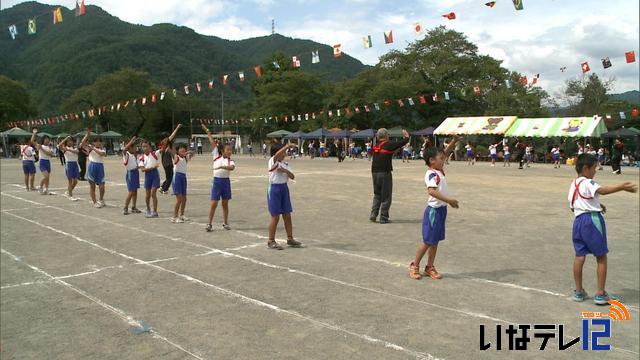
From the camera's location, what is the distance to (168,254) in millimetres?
7672

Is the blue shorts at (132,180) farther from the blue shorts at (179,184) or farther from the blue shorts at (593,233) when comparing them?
the blue shorts at (593,233)

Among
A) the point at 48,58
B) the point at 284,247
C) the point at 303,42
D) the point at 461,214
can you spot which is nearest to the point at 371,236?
the point at 284,247

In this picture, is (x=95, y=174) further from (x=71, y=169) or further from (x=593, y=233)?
(x=593, y=233)

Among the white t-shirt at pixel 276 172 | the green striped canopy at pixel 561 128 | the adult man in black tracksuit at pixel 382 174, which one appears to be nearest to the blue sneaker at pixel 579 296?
the white t-shirt at pixel 276 172

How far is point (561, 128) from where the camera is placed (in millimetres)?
35188

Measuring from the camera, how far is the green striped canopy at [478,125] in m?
39.2

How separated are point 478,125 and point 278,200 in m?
36.2

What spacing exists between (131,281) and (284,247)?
262 centimetres

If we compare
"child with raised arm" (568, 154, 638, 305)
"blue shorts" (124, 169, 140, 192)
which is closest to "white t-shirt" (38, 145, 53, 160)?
"blue shorts" (124, 169, 140, 192)

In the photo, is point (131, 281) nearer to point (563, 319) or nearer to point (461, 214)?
point (563, 319)

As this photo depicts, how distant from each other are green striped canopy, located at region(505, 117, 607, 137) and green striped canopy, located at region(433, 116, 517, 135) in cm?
75

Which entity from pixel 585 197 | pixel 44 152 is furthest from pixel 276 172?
pixel 44 152

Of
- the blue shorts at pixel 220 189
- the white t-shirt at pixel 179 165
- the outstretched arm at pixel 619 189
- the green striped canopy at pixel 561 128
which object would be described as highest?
the green striped canopy at pixel 561 128

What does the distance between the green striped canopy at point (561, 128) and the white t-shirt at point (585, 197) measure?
3186 centimetres
